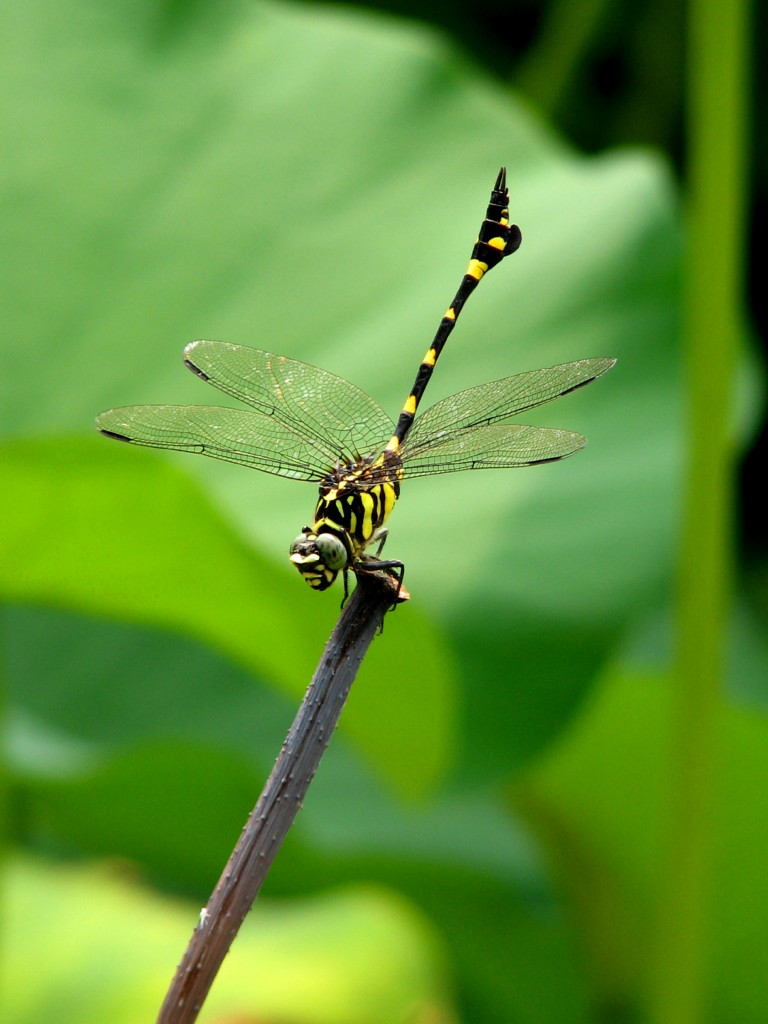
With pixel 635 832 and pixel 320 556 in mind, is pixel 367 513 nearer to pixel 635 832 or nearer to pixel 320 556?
pixel 320 556

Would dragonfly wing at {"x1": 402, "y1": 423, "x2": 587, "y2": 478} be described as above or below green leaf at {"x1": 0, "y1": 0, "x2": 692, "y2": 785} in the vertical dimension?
below

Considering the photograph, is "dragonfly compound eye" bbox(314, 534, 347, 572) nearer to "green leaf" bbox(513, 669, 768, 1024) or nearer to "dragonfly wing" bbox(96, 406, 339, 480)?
"dragonfly wing" bbox(96, 406, 339, 480)

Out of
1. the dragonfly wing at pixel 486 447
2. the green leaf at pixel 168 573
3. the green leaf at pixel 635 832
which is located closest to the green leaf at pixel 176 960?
the green leaf at pixel 635 832

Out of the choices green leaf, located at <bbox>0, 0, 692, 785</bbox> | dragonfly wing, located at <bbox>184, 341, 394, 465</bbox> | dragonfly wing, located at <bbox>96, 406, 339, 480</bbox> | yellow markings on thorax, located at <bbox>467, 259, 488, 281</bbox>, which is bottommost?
Result: dragonfly wing, located at <bbox>96, 406, 339, 480</bbox>

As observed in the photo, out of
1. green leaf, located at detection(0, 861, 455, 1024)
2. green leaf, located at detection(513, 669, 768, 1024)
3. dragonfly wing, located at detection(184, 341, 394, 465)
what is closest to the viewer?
dragonfly wing, located at detection(184, 341, 394, 465)

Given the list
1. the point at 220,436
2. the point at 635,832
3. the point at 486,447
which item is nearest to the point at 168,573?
the point at 220,436

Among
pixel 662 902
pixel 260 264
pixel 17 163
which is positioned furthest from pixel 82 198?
pixel 662 902

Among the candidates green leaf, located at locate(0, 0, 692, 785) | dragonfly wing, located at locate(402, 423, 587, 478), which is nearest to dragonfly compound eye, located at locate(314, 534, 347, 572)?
dragonfly wing, located at locate(402, 423, 587, 478)

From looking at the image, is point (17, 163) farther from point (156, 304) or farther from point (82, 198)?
point (156, 304)
